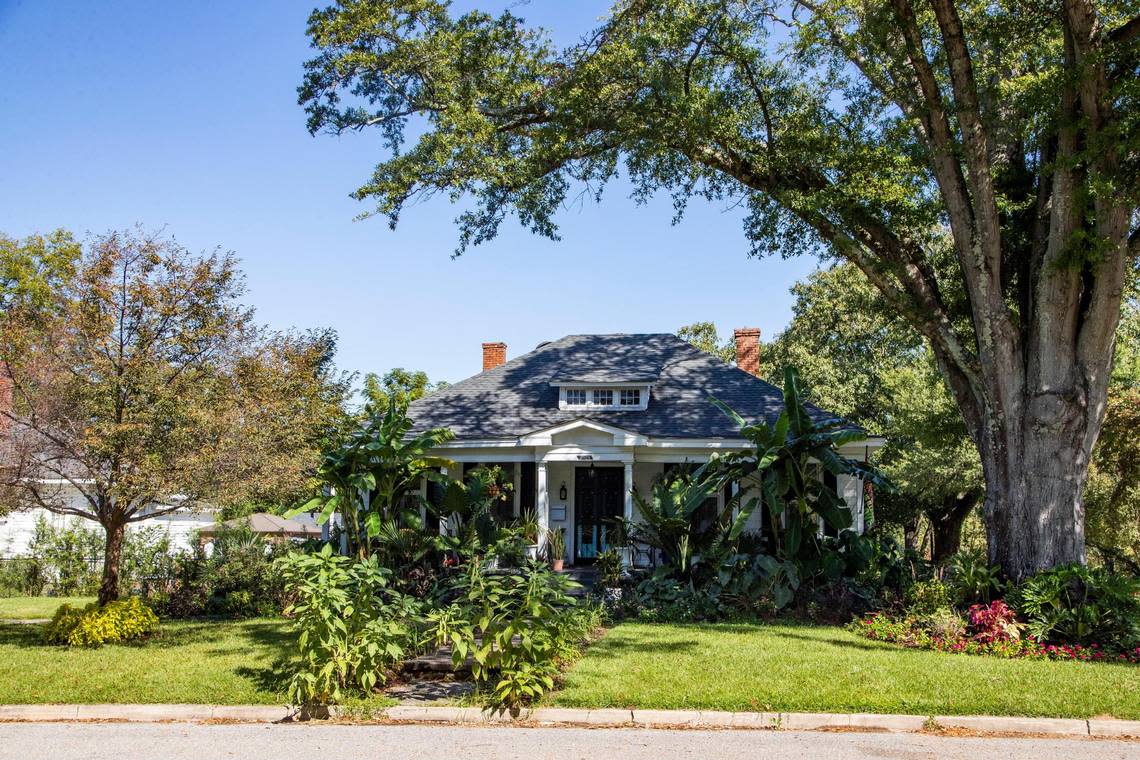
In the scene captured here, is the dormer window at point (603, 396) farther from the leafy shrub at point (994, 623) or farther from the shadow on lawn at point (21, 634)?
the shadow on lawn at point (21, 634)

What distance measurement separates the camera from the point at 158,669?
33.4 ft

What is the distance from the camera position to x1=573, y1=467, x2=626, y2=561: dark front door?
63.7 ft

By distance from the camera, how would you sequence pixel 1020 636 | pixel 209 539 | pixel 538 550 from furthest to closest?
pixel 209 539
pixel 538 550
pixel 1020 636

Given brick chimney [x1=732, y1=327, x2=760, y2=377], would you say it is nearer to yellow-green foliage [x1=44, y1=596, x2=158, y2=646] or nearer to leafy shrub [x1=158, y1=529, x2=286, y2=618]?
leafy shrub [x1=158, y1=529, x2=286, y2=618]

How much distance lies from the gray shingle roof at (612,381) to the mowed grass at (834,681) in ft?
25.9

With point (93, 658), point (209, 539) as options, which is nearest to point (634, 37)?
point (93, 658)

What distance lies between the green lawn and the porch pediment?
8.39 metres

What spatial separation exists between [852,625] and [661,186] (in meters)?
8.56

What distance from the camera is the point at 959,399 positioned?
13.7m

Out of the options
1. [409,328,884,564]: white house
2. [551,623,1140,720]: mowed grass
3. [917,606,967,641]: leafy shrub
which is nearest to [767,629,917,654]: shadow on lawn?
[551,623,1140,720]: mowed grass

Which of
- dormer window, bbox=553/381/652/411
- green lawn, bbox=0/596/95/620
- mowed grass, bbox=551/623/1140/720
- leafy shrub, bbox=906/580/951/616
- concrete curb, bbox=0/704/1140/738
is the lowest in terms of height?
green lawn, bbox=0/596/95/620

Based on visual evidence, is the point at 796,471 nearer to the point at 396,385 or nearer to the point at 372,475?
the point at 372,475

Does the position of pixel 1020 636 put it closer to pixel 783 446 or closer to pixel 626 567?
pixel 783 446

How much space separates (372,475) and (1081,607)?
10.0 m
